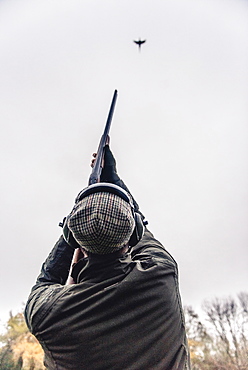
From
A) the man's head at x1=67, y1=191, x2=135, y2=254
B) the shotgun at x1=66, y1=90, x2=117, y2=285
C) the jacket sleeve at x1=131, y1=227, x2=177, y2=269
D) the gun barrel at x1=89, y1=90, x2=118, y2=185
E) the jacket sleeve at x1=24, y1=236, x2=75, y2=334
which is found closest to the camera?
the man's head at x1=67, y1=191, x2=135, y2=254

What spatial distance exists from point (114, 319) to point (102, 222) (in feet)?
1.38

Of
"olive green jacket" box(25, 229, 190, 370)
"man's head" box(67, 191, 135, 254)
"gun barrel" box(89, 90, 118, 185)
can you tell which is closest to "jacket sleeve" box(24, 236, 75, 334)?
"olive green jacket" box(25, 229, 190, 370)

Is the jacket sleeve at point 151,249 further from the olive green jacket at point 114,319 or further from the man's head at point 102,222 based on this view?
the man's head at point 102,222

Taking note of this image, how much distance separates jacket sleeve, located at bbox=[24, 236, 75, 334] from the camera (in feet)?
3.79

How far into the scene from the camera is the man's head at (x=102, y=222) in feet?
3.44

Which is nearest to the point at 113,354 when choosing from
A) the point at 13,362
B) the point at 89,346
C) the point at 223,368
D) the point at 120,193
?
the point at 89,346

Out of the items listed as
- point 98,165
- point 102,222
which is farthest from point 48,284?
point 98,165

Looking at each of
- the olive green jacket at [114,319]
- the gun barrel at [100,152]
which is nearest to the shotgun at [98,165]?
the gun barrel at [100,152]

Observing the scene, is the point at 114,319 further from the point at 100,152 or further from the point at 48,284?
the point at 100,152

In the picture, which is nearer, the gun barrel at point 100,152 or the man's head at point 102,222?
the man's head at point 102,222

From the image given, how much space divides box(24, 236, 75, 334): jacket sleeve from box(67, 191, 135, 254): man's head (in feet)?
0.97

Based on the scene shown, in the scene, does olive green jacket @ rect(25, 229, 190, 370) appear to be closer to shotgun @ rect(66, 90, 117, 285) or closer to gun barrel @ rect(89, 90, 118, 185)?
shotgun @ rect(66, 90, 117, 285)

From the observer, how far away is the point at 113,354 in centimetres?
107

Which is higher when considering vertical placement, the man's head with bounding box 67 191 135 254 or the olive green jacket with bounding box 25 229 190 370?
the man's head with bounding box 67 191 135 254
